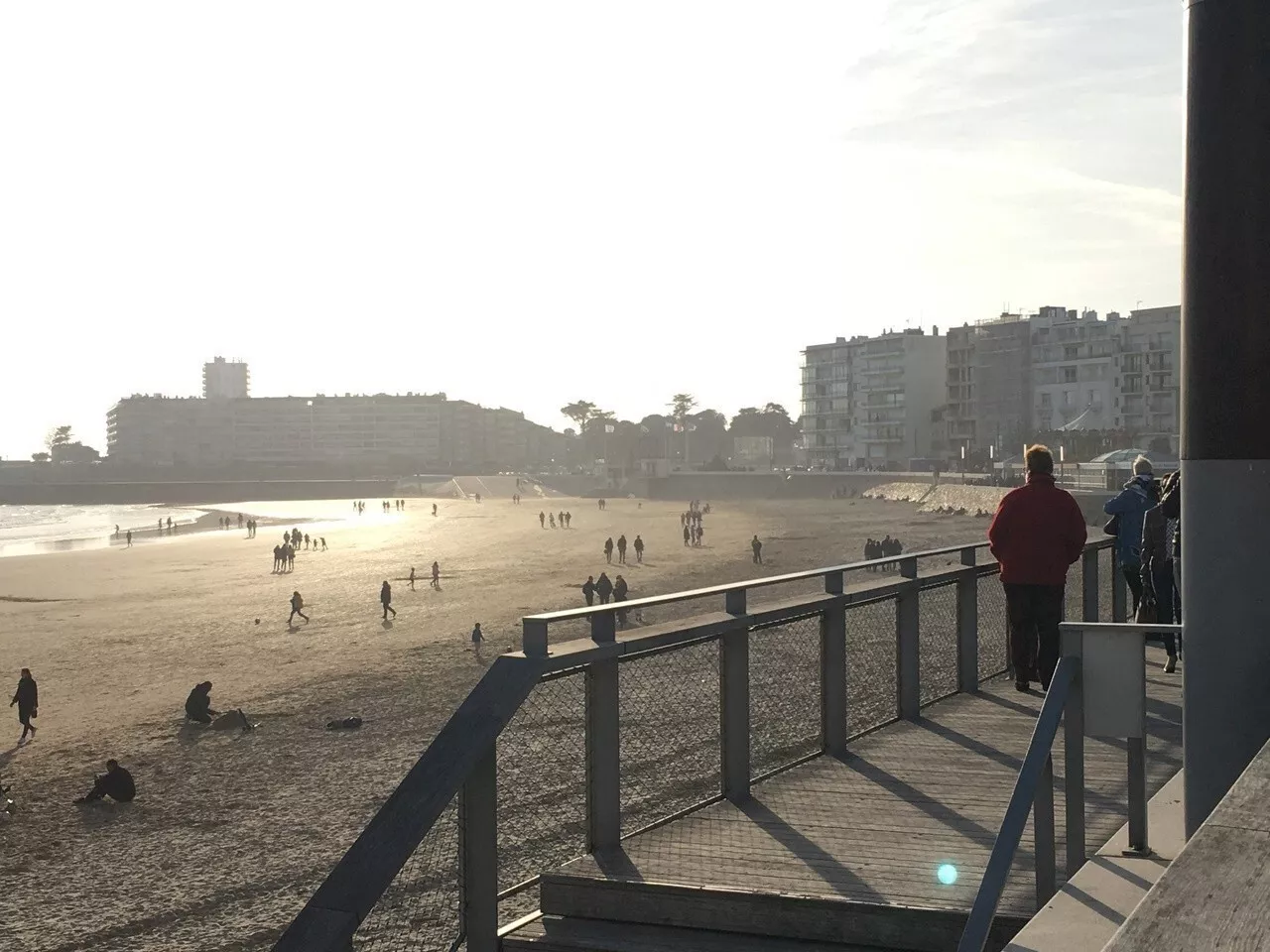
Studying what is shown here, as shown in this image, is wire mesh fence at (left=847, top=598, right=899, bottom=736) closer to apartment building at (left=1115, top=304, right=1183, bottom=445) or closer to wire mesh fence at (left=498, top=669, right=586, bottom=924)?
wire mesh fence at (left=498, top=669, right=586, bottom=924)

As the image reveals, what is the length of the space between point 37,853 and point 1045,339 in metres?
132

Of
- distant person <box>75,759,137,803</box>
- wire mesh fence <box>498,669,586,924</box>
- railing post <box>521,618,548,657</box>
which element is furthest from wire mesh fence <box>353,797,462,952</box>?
distant person <box>75,759,137,803</box>

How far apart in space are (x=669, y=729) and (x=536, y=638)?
2.61 metres

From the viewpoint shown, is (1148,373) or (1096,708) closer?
(1096,708)

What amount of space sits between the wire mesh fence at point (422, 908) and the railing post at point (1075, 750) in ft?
11.5

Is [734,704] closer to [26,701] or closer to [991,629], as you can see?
[991,629]

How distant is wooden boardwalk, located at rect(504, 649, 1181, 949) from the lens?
453cm

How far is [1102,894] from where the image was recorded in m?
3.99

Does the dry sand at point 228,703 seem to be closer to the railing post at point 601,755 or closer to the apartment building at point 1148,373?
the railing post at point 601,755

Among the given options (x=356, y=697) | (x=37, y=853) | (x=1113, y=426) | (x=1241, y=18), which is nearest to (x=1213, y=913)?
(x=1241, y=18)

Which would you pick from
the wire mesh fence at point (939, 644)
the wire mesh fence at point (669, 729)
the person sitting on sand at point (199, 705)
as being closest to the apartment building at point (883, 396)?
the person sitting on sand at point (199, 705)

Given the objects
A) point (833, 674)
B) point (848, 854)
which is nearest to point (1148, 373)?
point (833, 674)

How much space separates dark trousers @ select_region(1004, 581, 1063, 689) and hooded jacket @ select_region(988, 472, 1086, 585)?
0.09 meters

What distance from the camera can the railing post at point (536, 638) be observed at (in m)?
4.75
